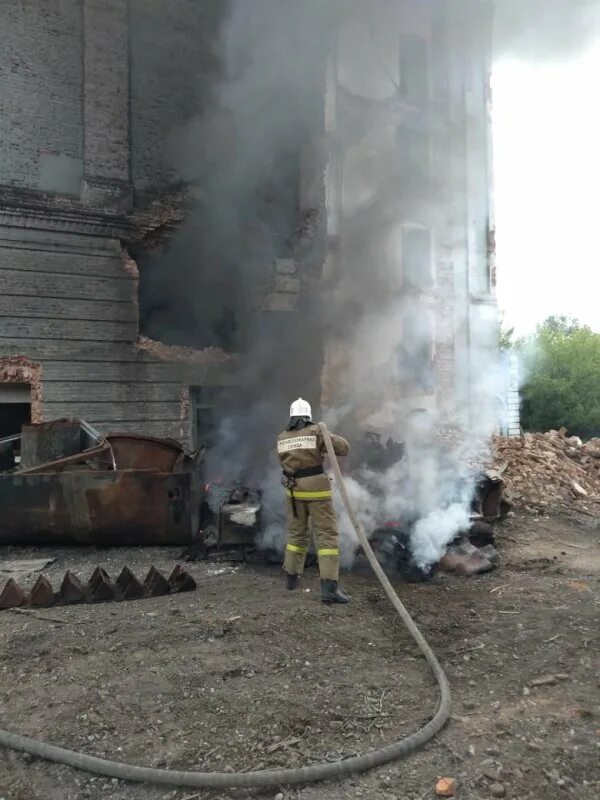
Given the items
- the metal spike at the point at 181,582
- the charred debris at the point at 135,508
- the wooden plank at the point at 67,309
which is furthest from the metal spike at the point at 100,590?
the wooden plank at the point at 67,309

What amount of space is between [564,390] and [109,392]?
16.9 meters

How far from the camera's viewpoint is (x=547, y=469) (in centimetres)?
1080

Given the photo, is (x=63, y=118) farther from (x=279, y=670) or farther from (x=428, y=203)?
(x=279, y=670)

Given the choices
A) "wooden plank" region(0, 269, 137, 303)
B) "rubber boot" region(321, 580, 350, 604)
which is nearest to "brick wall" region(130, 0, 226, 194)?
"wooden plank" region(0, 269, 137, 303)

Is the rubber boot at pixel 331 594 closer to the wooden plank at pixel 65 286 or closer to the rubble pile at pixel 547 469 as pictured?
the rubble pile at pixel 547 469

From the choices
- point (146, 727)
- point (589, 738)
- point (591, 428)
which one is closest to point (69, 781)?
point (146, 727)

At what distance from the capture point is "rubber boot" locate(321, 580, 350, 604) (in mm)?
4574

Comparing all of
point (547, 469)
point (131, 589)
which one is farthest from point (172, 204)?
point (547, 469)

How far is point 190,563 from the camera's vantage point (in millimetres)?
5859

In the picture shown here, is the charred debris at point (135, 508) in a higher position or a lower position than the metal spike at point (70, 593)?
higher

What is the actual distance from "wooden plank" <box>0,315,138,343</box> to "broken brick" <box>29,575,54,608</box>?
563 centimetres

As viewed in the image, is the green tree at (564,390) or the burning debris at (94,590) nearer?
the burning debris at (94,590)

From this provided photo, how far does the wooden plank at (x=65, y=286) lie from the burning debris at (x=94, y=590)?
5.82m

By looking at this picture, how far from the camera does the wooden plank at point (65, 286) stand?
9.17 metres
